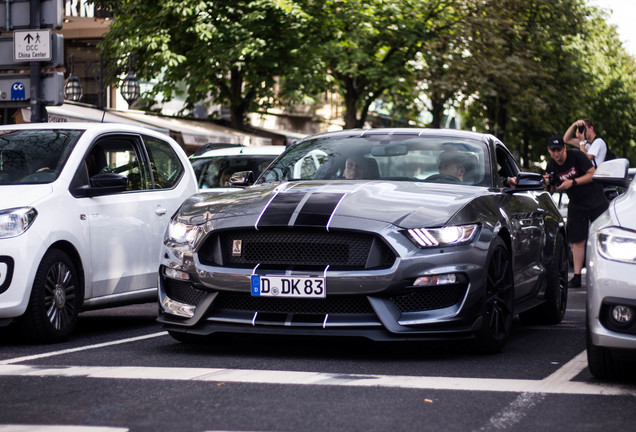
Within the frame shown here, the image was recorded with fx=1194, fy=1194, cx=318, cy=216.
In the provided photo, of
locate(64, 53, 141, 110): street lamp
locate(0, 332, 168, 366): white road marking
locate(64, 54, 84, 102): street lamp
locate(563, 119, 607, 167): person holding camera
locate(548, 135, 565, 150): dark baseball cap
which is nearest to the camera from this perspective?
locate(0, 332, 168, 366): white road marking

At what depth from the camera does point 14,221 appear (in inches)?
309

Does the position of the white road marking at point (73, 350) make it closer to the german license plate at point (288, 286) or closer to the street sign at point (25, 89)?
the german license plate at point (288, 286)

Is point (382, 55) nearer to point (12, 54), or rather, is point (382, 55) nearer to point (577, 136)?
point (577, 136)

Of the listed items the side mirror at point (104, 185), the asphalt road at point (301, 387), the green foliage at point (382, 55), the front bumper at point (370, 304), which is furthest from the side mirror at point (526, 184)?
the green foliage at point (382, 55)

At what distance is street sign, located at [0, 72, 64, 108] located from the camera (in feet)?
49.5

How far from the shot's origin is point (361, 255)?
686 cm

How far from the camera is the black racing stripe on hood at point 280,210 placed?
6984 mm

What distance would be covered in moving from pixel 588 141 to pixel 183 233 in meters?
9.79

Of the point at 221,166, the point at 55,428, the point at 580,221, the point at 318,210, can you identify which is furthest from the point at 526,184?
the point at 221,166

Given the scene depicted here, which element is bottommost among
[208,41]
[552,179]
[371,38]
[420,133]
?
[552,179]

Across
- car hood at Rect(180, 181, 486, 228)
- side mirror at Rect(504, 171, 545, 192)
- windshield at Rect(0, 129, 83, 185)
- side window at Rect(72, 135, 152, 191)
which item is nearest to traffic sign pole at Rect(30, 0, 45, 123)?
side window at Rect(72, 135, 152, 191)

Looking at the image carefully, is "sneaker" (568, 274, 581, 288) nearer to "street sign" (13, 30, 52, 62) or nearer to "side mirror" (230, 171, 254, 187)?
"side mirror" (230, 171, 254, 187)

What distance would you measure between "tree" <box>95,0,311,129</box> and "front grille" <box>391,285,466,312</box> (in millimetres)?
24658

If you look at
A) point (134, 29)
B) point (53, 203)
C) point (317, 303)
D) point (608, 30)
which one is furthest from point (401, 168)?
point (608, 30)
